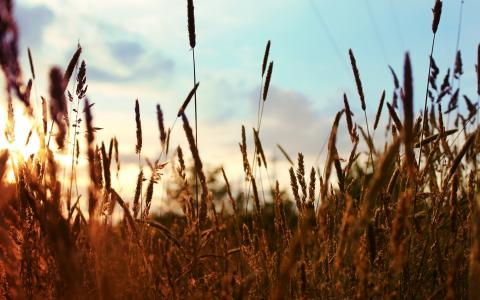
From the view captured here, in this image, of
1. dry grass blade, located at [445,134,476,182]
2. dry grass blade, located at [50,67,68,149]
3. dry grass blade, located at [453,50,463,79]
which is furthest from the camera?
dry grass blade, located at [453,50,463,79]

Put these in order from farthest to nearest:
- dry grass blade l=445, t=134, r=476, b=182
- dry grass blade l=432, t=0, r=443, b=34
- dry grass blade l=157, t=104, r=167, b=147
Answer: dry grass blade l=157, t=104, r=167, b=147 → dry grass blade l=432, t=0, r=443, b=34 → dry grass blade l=445, t=134, r=476, b=182

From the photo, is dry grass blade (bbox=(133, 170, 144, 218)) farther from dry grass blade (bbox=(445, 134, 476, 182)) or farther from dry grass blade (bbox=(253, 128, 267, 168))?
dry grass blade (bbox=(445, 134, 476, 182))

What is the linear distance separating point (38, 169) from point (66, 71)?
0.34 metres

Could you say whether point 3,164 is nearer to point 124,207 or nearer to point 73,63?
point 124,207

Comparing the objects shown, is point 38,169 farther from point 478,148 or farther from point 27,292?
point 478,148

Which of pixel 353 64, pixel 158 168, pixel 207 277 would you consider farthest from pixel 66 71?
pixel 353 64

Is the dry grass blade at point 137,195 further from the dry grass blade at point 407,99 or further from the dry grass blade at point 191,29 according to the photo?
the dry grass blade at point 407,99

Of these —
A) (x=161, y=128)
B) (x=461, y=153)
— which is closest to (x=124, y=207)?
(x=161, y=128)

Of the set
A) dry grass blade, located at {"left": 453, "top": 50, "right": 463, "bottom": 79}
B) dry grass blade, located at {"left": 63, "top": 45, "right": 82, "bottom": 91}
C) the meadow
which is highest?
dry grass blade, located at {"left": 453, "top": 50, "right": 463, "bottom": 79}

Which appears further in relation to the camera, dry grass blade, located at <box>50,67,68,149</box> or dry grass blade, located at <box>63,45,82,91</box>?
dry grass blade, located at <box>63,45,82,91</box>

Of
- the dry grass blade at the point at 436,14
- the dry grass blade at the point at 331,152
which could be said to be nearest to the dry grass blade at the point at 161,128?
the dry grass blade at the point at 331,152

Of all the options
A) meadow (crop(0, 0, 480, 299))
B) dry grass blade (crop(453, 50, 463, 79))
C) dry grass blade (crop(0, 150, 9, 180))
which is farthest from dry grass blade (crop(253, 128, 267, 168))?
dry grass blade (crop(453, 50, 463, 79))

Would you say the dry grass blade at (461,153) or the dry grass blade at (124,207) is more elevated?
the dry grass blade at (461,153)

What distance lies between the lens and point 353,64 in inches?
89.8
